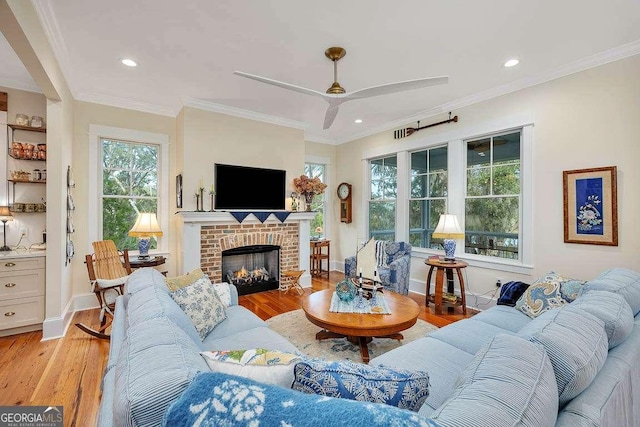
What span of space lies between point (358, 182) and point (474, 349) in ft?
13.8

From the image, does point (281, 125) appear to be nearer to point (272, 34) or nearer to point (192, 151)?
point (192, 151)

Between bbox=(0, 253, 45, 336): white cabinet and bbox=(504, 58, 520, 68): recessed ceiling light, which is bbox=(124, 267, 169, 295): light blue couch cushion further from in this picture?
bbox=(504, 58, 520, 68): recessed ceiling light

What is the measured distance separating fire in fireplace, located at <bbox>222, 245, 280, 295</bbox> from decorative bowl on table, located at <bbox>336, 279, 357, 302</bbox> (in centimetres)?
214

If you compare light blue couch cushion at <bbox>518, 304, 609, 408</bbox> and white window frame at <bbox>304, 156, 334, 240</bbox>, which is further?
white window frame at <bbox>304, 156, 334, 240</bbox>

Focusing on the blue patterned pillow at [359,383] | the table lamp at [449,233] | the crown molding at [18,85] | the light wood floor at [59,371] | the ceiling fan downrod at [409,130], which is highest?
the crown molding at [18,85]

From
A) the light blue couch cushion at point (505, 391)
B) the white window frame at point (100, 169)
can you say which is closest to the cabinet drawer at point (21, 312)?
the white window frame at point (100, 169)

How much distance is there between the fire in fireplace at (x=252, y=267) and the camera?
14.6 feet

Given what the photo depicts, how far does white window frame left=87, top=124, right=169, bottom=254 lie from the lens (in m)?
3.79

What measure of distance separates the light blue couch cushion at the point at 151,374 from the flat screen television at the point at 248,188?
3.34 m

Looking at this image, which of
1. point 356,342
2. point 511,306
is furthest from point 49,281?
point 511,306

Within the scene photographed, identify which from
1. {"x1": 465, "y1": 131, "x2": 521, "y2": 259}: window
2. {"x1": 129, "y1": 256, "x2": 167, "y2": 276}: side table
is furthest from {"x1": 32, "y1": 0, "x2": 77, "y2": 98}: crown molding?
{"x1": 465, "y1": 131, "x2": 521, "y2": 259}: window

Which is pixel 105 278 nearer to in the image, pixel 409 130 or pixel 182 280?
pixel 182 280

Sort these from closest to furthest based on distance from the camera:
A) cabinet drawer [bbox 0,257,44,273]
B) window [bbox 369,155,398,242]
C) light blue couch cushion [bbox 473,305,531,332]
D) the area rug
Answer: light blue couch cushion [bbox 473,305,531,332], the area rug, cabinet drawer [bbox 0,257,44,273], window [bbox 369,155,398,242]

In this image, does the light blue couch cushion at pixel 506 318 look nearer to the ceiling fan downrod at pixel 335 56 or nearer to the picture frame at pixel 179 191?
the ceiling fan downrod at pixel 335 56
